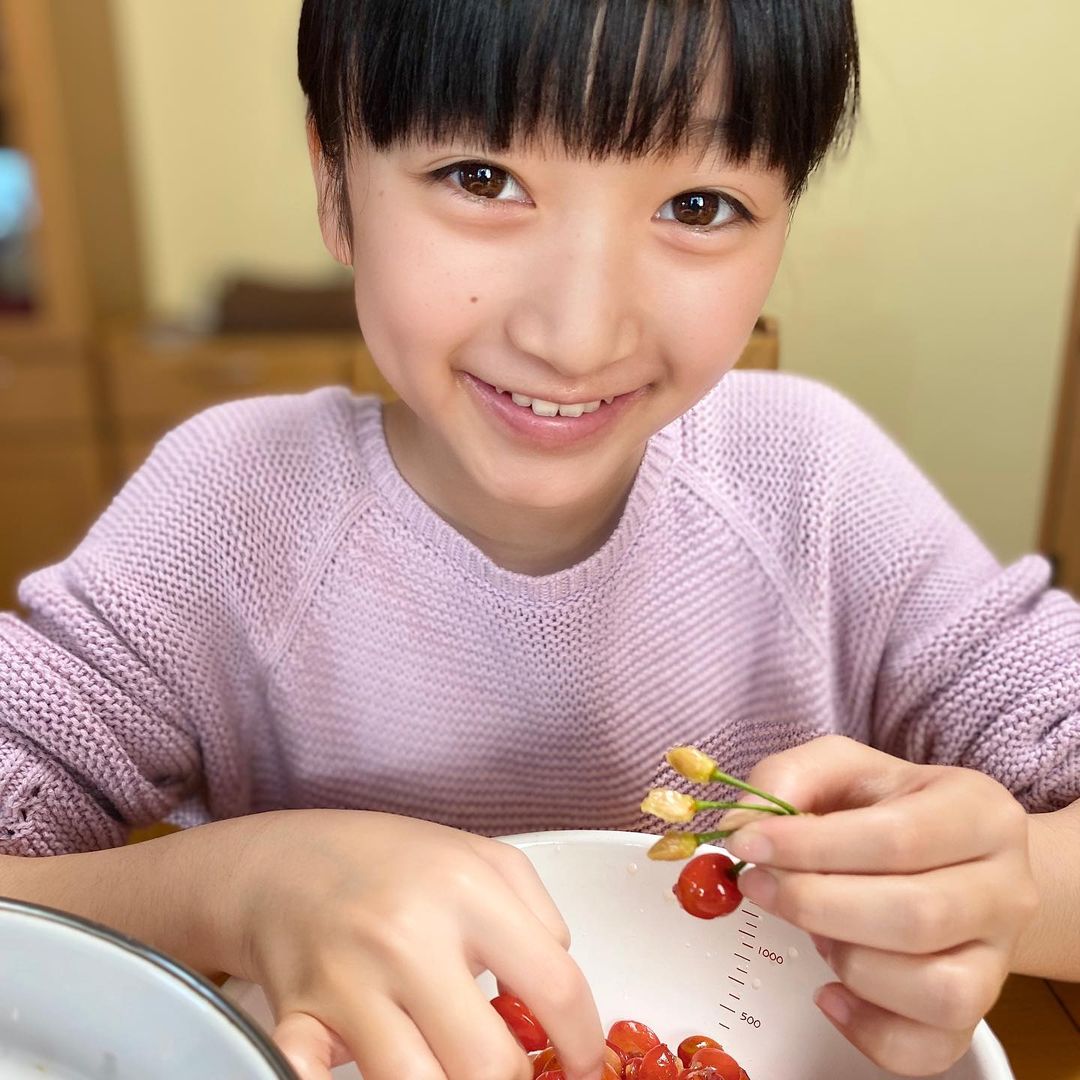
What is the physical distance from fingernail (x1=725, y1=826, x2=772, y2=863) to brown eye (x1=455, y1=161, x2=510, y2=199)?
29 centimetres

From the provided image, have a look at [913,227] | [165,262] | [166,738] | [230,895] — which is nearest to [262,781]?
[166,738]

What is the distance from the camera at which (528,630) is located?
2.32ft

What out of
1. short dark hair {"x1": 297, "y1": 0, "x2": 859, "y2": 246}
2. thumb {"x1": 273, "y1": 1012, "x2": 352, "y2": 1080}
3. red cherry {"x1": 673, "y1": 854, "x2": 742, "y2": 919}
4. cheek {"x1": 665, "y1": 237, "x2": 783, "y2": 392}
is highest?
short dark hair {"x1": 297, "y1": 0, "x2": 859, "y2": 246}

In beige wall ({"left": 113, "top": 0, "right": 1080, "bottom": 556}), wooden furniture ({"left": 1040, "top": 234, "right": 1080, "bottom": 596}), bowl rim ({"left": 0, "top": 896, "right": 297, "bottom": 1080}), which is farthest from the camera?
wooden furniture ({"left": 1040, "top": 234, "right": 1080, "bottom": 596})

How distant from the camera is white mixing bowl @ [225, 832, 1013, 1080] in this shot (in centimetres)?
51

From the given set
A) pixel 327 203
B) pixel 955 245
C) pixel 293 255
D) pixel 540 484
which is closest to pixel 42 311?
pixel 293 255

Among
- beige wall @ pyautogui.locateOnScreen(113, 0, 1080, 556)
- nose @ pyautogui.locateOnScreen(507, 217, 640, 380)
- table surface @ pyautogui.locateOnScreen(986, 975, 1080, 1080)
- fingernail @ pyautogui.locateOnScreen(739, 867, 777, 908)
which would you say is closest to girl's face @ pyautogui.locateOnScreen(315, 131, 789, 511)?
nose @ pyautogui.locateOnScreen(507, 217, 640, 380)

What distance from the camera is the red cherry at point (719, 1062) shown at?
1.65 ft

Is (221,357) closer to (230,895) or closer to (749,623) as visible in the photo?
(749,623)

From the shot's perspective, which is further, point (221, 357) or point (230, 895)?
point (221, 357)

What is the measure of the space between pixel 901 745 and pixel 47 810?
495 mm

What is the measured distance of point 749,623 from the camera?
0.75 m

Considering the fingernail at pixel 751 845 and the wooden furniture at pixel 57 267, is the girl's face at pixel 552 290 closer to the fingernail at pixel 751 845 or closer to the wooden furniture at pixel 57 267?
the fingernail at pixel 751 845

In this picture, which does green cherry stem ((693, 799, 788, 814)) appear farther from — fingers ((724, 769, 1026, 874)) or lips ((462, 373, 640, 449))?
lips ((462, 373, 640, 449))
